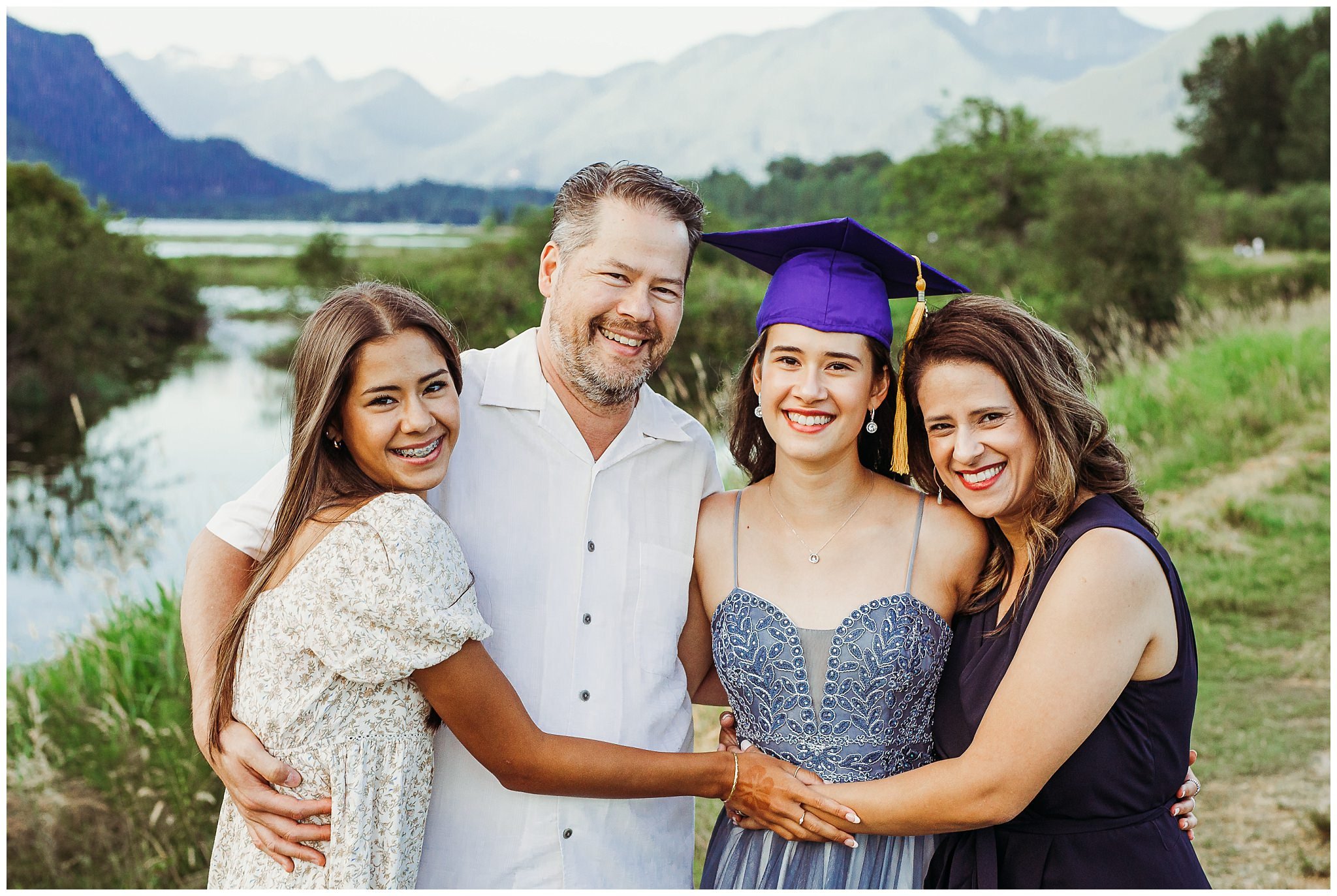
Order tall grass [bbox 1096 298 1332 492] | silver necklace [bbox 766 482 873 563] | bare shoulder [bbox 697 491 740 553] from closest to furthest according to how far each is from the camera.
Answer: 1. silver necklace [bbox 766 482 873 563]
2. bare shoulder [bbox 697 491 740 553]
3. tall grass [bbox 1096 298 1332 492]

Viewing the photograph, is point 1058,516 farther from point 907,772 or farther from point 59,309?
point 59,309

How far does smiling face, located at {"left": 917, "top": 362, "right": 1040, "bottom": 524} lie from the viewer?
7.41 ft

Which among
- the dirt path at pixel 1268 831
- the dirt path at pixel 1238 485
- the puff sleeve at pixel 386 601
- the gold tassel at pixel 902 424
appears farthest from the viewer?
the dirt path at pixel 1238 485

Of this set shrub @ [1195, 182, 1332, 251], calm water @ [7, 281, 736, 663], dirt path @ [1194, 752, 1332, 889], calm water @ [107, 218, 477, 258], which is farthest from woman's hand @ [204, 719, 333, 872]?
calm water @ [107, 218, 477, 258]

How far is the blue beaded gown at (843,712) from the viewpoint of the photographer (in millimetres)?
2381

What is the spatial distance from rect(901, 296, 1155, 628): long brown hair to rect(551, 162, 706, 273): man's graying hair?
0.68m

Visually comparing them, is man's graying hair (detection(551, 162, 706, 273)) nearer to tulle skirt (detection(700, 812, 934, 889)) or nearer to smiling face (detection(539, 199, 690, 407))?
smiling face (detection(539, 199, 690, 407))

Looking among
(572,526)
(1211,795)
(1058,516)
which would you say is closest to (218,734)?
(572,526)

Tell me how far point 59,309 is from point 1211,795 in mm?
22138

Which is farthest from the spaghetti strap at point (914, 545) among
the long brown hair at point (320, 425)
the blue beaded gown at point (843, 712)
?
the long brown hair at point (320, 425)

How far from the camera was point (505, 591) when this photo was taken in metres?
2.44

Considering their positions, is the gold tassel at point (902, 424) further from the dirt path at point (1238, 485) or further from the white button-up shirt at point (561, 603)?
the dirt path at point (1238, 485)

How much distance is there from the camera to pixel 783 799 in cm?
238

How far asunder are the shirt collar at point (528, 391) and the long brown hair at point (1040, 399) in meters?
0.65
